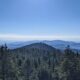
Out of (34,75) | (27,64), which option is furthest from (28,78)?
(27,64)

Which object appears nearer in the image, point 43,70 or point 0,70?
point 0,70

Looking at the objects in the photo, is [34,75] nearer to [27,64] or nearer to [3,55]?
[27,64]

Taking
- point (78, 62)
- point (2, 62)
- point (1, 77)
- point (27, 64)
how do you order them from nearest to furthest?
point (2, 62) < point (1, 77) < point (78, 62) < point (27, 64)

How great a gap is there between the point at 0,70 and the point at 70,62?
12.9 metres

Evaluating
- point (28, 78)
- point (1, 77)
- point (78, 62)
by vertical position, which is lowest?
point (28, 78)

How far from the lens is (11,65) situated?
31188 mm

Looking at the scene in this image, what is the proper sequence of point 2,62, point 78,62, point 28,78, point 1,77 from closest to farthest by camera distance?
point 2,62 < point 1,77 < point 78,62 < point 28,78

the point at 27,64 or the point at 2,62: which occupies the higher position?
the point at 2,62

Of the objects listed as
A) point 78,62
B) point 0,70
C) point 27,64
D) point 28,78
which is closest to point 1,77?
point 0,70

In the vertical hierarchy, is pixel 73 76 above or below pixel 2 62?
below

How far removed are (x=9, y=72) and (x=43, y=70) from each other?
31.2 meters

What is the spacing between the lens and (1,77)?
33062 millimetres

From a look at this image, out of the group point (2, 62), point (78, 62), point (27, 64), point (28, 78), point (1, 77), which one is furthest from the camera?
point (27, 64)

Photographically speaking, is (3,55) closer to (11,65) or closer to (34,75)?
(11,65)
